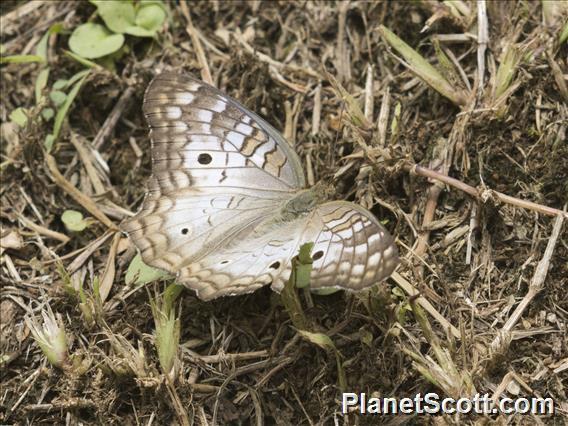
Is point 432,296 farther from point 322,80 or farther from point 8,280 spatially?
point 8,280

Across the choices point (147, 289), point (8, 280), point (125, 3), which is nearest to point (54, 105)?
point (125, 3)

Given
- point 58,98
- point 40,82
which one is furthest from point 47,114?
point 40,82

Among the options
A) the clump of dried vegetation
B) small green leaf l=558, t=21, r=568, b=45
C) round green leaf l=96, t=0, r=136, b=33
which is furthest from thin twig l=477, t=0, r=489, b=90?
round green leaf l=96, t=0, r=136, b=33

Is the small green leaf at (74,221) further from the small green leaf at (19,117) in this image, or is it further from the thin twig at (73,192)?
the small green leaf at (19,117)

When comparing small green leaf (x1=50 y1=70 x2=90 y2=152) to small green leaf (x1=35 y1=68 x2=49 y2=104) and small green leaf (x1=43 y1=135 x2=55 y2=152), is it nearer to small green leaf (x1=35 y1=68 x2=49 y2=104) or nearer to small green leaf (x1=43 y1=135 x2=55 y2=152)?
small green leaf (x1=43 y1=135 x2=55 y2=152)

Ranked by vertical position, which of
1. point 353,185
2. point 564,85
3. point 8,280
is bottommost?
point 8,280

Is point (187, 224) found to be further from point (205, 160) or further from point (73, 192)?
point (73, 192)
